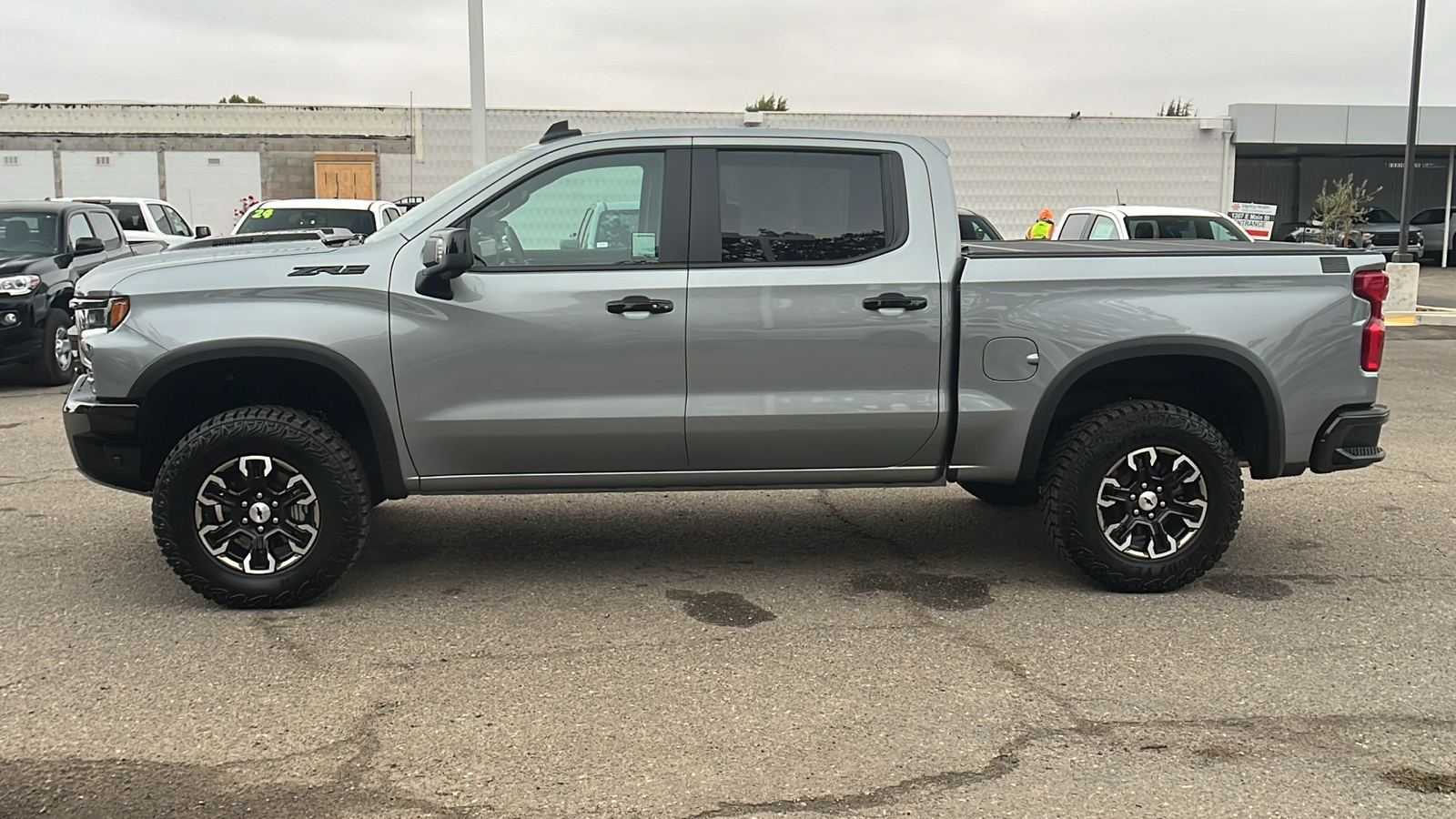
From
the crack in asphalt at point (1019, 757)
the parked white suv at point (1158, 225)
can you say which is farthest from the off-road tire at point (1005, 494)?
the parked white suv at point (1158, 225)

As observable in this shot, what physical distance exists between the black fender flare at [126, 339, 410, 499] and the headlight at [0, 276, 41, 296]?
7.59 m

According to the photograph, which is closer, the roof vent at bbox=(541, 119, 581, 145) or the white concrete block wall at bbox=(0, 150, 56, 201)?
the roof vent at bbox=(541, 119, 581, 145)

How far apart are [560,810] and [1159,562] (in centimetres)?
301

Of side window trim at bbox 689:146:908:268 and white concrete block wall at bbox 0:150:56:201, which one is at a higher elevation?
white concrete block wall at bbox 0:150:56:201

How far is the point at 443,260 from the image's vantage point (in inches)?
188

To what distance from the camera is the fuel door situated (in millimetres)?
5172

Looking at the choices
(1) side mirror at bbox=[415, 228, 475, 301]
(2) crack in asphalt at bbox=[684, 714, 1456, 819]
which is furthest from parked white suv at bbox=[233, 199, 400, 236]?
(2) crack in asphalt at bbox=[684, 714, 1456, 819]

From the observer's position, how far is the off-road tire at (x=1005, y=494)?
6.82 meters

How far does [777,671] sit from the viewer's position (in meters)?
4.39

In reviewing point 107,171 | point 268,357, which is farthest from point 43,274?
point 107,171

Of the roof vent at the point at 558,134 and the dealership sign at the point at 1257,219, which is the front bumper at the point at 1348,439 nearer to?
the roof vent at the point at 558,134

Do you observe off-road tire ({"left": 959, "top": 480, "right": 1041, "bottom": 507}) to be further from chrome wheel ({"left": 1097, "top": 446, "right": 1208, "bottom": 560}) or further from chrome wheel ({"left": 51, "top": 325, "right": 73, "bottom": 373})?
chrome wheel ({"left": 51, "top": 325, "right": 73, "bottom": 373})

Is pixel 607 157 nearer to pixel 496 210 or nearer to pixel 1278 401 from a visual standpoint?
pixel 496 210

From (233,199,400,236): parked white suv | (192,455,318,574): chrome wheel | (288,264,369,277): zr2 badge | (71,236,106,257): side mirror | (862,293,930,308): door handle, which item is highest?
(233,199,400,236): parked white suv
